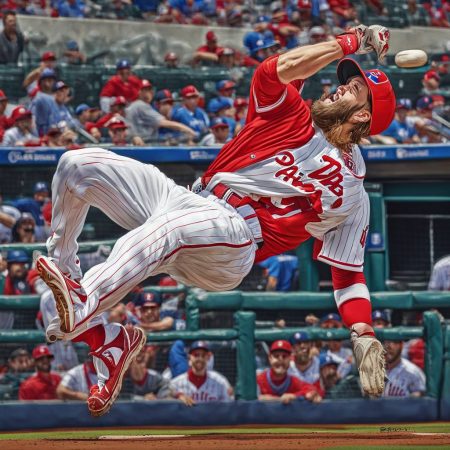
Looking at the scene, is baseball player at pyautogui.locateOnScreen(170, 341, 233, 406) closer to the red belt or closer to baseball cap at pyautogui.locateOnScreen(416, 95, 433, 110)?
the red belt

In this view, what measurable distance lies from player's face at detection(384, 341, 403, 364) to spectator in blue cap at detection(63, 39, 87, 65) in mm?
5505

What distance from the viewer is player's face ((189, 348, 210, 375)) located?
332 inches

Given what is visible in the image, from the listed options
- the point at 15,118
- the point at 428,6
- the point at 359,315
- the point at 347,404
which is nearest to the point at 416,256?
the point at 347,404

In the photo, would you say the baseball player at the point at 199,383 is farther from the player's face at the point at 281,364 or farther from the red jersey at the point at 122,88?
the red jersey at the point at 122,88

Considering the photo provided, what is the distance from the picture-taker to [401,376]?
8758 mm

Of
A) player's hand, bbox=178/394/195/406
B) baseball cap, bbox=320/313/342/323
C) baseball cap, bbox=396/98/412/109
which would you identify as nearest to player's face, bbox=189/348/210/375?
player's hand, bbox=178/394/195/406

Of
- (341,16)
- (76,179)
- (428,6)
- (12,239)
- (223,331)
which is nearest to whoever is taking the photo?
A: (76,179)

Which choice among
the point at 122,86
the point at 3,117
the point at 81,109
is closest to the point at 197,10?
the point at 122,86

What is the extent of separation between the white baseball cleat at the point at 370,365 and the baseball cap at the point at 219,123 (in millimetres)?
5728

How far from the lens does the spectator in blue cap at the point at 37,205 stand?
9.73 meters

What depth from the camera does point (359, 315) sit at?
5.48m

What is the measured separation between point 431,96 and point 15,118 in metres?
4.76

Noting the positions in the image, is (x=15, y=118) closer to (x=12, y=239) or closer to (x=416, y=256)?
(x=12, y=239)

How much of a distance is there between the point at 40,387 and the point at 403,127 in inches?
206
